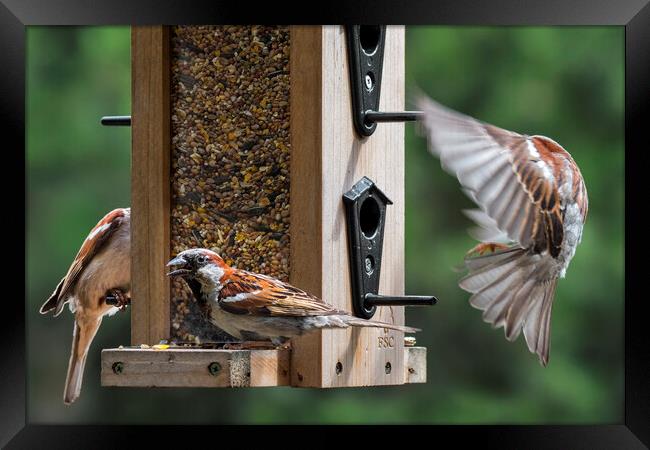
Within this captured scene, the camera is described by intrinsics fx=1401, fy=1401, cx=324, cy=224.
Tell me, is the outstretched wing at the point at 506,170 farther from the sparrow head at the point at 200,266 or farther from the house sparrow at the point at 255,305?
the sparrow head at the point at 200,266

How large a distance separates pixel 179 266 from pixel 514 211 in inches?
47.2

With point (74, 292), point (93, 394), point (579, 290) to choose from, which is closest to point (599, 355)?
point (579, 290)

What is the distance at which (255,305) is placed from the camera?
4602 millimetres

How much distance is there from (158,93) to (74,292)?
95 cm

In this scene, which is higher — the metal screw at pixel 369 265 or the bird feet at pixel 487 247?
the bird feet at pixel 487 247

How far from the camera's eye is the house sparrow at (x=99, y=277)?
209 inches

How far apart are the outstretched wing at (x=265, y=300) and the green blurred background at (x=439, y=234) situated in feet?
15.6

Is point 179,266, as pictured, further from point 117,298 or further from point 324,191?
point 117,298

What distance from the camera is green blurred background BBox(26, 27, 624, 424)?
952 centimetres

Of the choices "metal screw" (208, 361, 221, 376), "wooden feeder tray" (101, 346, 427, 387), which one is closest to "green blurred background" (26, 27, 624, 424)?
"wooden feeder tray" (101, 346, 427, 387)

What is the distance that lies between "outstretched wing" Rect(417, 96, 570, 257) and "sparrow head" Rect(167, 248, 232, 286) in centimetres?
83
